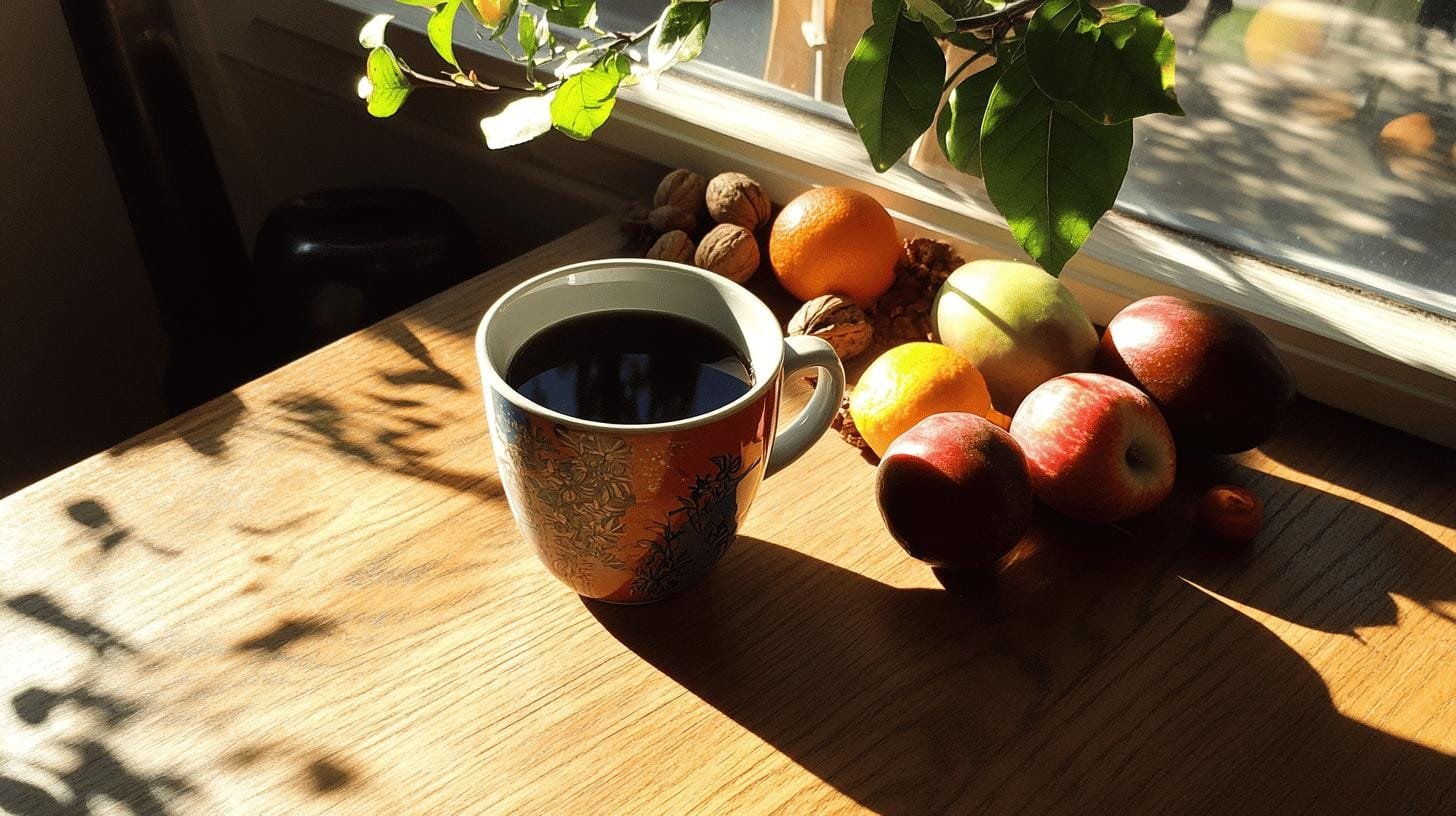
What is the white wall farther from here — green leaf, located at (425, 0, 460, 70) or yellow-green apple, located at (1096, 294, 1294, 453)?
yellow-green apple, located at (1096, 294, 1294, 453)

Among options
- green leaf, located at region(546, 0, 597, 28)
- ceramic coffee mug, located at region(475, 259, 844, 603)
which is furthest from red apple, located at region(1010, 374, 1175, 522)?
green leaf, located at region(546, 0, 597, 28)

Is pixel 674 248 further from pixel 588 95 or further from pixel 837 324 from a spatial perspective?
pixel 588 95

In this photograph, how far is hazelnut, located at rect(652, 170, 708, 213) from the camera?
0.91m

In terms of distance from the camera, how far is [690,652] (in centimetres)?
59

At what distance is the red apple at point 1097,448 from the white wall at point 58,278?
1.12 m

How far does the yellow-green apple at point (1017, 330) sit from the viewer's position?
2.37 ft

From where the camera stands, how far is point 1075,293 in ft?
2.71

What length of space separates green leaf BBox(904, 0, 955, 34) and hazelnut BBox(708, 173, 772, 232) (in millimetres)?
530

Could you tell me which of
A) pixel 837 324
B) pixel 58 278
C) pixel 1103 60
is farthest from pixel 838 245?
Result: pixel 58 278

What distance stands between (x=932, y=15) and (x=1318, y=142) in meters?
0.57

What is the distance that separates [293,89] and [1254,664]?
46.2 inches

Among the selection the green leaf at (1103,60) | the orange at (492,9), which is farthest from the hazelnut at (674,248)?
the green leaf at (1103,60)

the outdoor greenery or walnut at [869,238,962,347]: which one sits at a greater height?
the outdoor greenery

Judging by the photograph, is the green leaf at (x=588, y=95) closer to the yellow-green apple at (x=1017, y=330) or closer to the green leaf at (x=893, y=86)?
the green leaf at (x=893, y=86)
